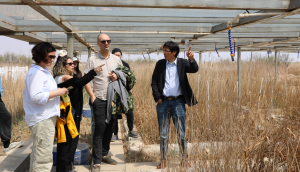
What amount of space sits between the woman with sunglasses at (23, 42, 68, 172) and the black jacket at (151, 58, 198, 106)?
122 centimetres

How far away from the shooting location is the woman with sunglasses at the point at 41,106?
7.37 ft

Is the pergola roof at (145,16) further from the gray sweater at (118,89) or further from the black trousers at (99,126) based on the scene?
the black trousers at (99,126)

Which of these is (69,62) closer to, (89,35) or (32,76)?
(32,76)

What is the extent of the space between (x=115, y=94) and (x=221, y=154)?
1541 mm

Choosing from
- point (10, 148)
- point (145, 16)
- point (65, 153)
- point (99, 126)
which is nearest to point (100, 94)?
point (99, 126)

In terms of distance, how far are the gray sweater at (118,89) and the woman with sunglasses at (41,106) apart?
30.5 inches

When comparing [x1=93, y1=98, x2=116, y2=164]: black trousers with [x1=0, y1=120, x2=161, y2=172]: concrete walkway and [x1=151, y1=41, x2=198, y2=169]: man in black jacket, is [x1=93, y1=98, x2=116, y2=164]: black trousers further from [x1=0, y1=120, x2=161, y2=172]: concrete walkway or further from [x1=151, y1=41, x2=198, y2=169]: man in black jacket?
[x1=151, y1=41, x2=198, y2=169]: man in black jacket

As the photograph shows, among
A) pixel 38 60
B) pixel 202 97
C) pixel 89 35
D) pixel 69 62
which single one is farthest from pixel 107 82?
pixel 89 35

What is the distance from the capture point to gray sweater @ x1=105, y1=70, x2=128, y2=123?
308 cm

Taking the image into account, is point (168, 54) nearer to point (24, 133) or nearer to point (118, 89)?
point (118, 89)

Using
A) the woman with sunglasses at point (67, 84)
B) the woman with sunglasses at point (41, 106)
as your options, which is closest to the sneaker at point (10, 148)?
the woman with sunglasses at point (67, 84)

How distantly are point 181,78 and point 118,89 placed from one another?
0.82 m

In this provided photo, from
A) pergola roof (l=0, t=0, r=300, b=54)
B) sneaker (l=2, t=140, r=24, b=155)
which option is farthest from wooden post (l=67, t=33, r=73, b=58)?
sneaker (l=2, t=140, r=24, b=155)

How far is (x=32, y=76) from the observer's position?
224 cm
